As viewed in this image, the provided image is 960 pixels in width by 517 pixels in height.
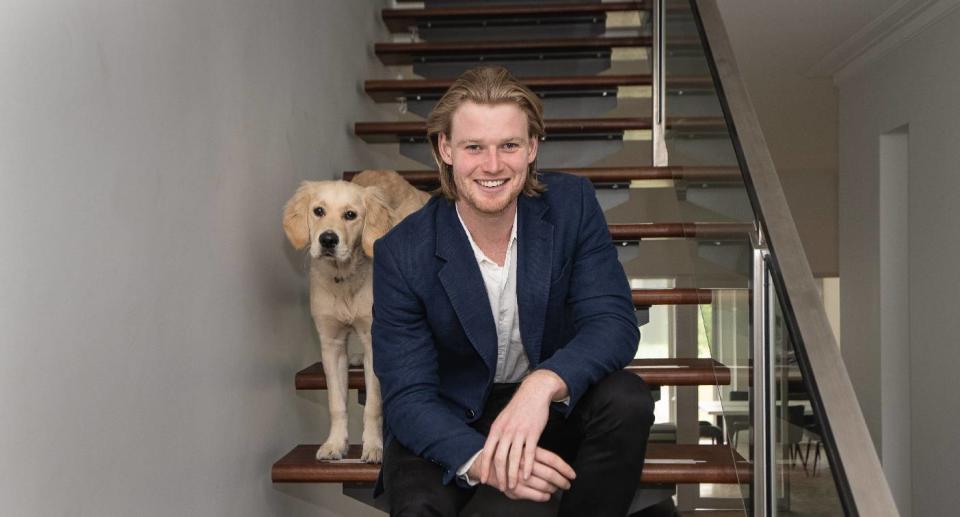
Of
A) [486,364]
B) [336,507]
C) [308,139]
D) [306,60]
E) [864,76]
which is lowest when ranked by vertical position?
[336,507]

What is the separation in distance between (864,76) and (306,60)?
12.8 ft

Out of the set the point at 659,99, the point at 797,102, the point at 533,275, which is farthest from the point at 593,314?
the point at 797,102

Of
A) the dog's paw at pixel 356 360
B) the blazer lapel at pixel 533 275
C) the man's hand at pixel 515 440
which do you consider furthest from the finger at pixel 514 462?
the dog's paw at pixel 356 360

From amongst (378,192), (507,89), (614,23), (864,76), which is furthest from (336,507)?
(864,76)

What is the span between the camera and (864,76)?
19.8ft

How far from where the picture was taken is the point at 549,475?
1.74 m

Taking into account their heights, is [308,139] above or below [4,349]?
above

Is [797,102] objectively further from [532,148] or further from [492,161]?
[492,161]

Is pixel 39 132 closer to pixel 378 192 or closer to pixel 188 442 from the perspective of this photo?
pixel 188 442

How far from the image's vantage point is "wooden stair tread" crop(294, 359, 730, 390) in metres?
2.81

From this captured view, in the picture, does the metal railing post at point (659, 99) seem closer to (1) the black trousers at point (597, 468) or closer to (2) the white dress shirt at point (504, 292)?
(2) the white dress shirt at point (504, 292)

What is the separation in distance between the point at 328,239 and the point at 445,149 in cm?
76

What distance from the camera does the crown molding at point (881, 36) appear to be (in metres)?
4.82

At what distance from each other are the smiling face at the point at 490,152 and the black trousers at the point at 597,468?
16.1 inches
